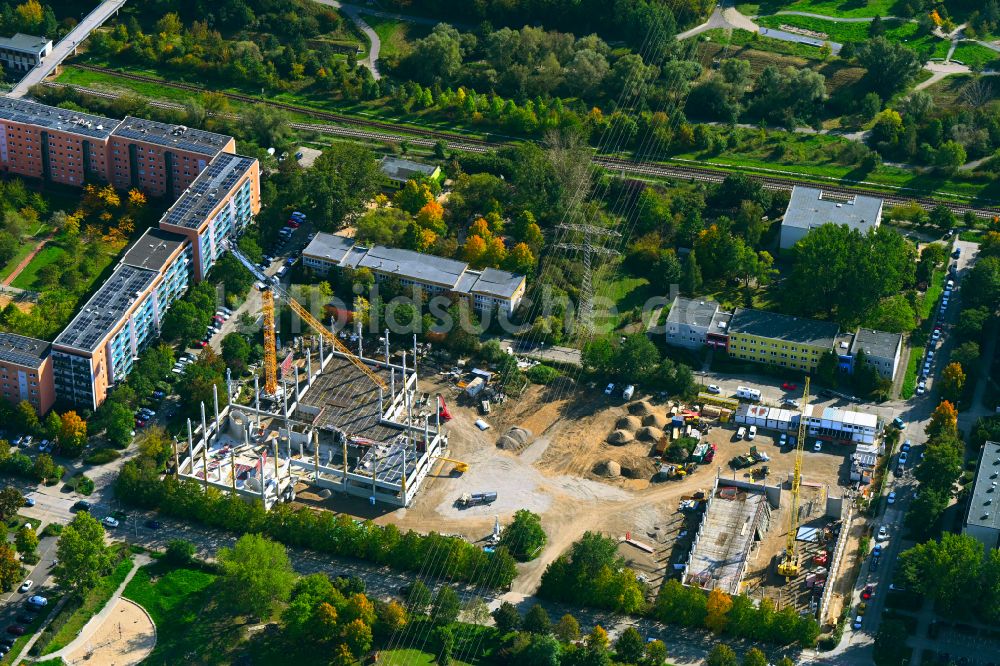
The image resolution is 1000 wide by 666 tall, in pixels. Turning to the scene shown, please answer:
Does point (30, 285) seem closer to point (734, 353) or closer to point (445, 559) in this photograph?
point (445, 559)

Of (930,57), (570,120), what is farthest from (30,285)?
(930,57)

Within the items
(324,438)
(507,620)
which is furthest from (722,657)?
(324,438)

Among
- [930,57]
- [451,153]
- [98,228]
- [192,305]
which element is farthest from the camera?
[930,57]

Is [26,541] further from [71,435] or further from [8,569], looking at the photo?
[71,435]

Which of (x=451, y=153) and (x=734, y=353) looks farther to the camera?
(x=451, y=153)

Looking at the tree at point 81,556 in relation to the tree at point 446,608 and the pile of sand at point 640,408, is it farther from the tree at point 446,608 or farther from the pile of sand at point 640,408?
the pile of sand at point 640,408

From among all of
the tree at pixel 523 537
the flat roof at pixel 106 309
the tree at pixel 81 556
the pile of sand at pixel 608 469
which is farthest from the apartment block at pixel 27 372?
the pile of sand at pixel 608 469

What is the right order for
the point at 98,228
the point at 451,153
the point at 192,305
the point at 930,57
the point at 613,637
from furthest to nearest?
the point at 930,57 < the point at 451,153 < the point at 98,228 < the point at 192,305 < the point at 613,637

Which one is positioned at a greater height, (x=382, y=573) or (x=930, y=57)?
(x=930, y=57)
